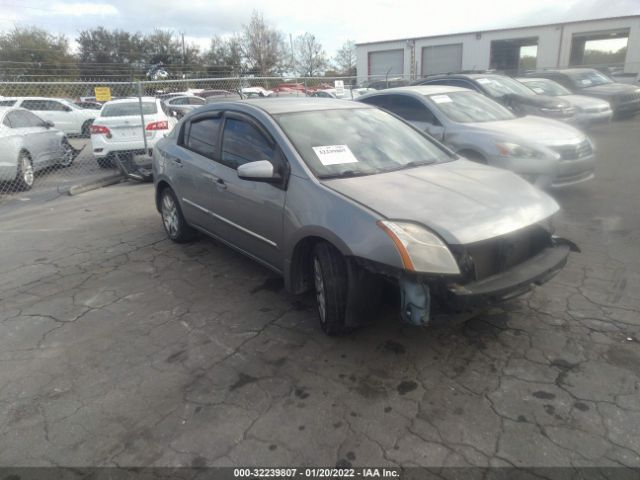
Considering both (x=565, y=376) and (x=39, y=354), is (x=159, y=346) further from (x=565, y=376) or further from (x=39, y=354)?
(x=565, y=376)

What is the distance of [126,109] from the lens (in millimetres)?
10453

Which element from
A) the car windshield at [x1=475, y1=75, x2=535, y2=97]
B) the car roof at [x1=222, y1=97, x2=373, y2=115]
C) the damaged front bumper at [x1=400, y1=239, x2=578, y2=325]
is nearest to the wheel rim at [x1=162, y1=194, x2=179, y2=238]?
the car roof at [x1=222, y1=97, x2=373, y2=115]

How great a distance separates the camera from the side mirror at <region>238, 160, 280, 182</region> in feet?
11.2

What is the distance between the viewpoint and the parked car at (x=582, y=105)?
11.0 m

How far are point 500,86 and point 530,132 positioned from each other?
346 centimetres

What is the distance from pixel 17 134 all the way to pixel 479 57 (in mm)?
28633

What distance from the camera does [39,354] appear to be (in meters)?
3.37

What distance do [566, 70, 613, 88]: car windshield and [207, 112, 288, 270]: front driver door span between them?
13.7m

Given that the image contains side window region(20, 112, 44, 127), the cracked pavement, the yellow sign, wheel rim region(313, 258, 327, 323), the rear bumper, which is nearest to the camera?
the cracked pavement

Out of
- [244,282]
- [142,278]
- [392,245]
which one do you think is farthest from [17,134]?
[392,245]

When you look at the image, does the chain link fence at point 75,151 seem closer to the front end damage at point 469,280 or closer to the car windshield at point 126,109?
the car windshield at point 126,109

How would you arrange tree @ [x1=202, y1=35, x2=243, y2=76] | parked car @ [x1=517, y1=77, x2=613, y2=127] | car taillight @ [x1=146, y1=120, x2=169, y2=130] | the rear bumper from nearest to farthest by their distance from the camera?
the rear bumper < car taillight @ [x1=146, y1=120, x2=169, y2=130] < parked car @ [x1=517, y1=77, x2=613, y2=127] < tree @ [x1=202, y1=35, x2=243, y2=76]

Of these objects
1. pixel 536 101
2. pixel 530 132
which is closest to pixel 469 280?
pixel 530 132

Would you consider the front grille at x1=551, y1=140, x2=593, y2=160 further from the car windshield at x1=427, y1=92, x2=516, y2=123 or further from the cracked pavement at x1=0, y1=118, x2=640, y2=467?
the cracked pavement at x1=0, y1=118, x2=640, y2=467
